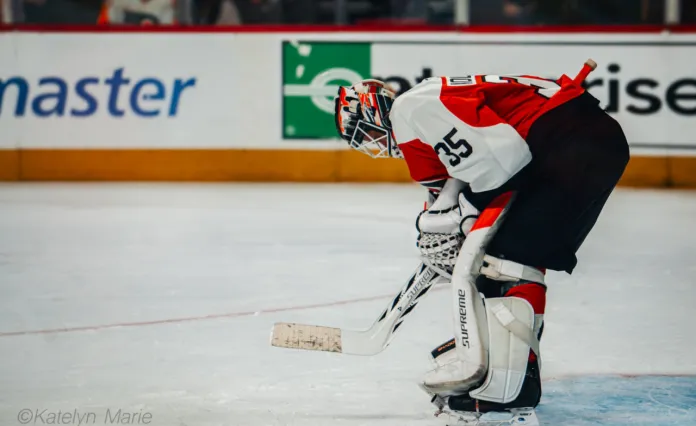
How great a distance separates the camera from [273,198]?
6.79 metres

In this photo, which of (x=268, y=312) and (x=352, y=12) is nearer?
(x=268, y=312)

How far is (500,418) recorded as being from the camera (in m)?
2.39

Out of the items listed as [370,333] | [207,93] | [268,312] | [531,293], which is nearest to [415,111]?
[531,293]

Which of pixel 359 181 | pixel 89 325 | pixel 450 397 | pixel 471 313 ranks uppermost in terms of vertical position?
pixel 471 313

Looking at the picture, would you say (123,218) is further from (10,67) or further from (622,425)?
(622,425)

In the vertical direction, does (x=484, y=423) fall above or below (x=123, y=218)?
above

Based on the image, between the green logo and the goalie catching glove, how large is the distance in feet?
17.1

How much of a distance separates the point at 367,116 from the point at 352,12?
5.32m

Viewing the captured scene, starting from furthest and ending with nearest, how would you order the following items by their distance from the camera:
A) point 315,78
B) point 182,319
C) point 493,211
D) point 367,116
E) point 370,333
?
point 315,78, point 182,319, point 370,333, point 367,116, point 493,211

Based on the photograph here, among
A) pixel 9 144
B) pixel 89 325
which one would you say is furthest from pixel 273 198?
pixel 89 325

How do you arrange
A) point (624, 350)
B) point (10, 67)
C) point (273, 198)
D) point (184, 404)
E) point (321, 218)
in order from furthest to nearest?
point (10, 67)
point (273, 198)
point (321, 218)
point (624, 350)
point (184, 404)

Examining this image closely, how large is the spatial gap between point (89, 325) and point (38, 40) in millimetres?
4738

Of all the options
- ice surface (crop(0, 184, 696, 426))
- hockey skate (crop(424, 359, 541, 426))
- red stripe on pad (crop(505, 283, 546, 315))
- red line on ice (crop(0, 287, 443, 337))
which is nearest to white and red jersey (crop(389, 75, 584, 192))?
red stripe on pad (crop(505, 283, 546, 315))

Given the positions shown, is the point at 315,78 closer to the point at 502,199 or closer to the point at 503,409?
the point at 502,199
